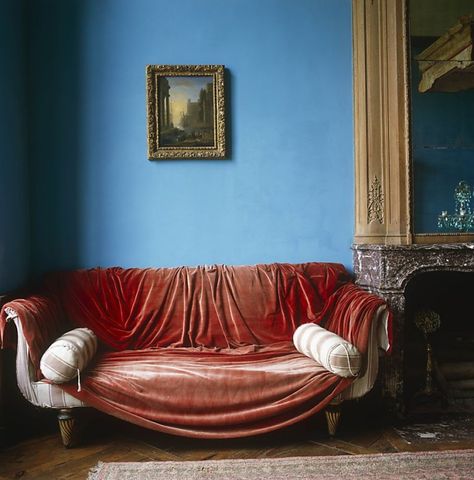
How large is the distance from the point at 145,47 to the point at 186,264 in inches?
56.9

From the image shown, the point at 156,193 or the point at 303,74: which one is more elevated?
the point at 303,74

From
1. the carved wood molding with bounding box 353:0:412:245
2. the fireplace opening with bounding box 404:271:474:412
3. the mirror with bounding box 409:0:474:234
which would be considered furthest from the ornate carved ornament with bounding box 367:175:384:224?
the fireplace opening with bounding box 404:271:474:412

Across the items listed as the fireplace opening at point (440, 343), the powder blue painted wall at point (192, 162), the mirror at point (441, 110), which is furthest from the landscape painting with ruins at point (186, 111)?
the fireplace opening at point (440, 343)

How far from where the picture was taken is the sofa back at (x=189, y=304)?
3279mm

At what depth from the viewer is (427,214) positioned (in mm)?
3391

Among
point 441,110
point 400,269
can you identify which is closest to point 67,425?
point 400,269

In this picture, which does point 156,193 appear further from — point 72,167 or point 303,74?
A: point 303,74

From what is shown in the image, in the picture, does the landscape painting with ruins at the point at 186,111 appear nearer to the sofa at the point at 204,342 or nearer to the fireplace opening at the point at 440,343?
the sofa at the point at 204,342

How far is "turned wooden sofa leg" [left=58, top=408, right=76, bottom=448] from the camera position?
2732mm

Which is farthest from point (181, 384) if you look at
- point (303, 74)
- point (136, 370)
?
point (303, 74)

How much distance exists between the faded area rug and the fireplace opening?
0.70 metres

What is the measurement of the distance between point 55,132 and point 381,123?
210 cm

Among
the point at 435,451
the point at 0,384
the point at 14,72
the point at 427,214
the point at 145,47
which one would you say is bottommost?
the point at 435,451

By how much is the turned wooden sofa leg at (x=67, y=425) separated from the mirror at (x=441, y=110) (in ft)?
7.42
